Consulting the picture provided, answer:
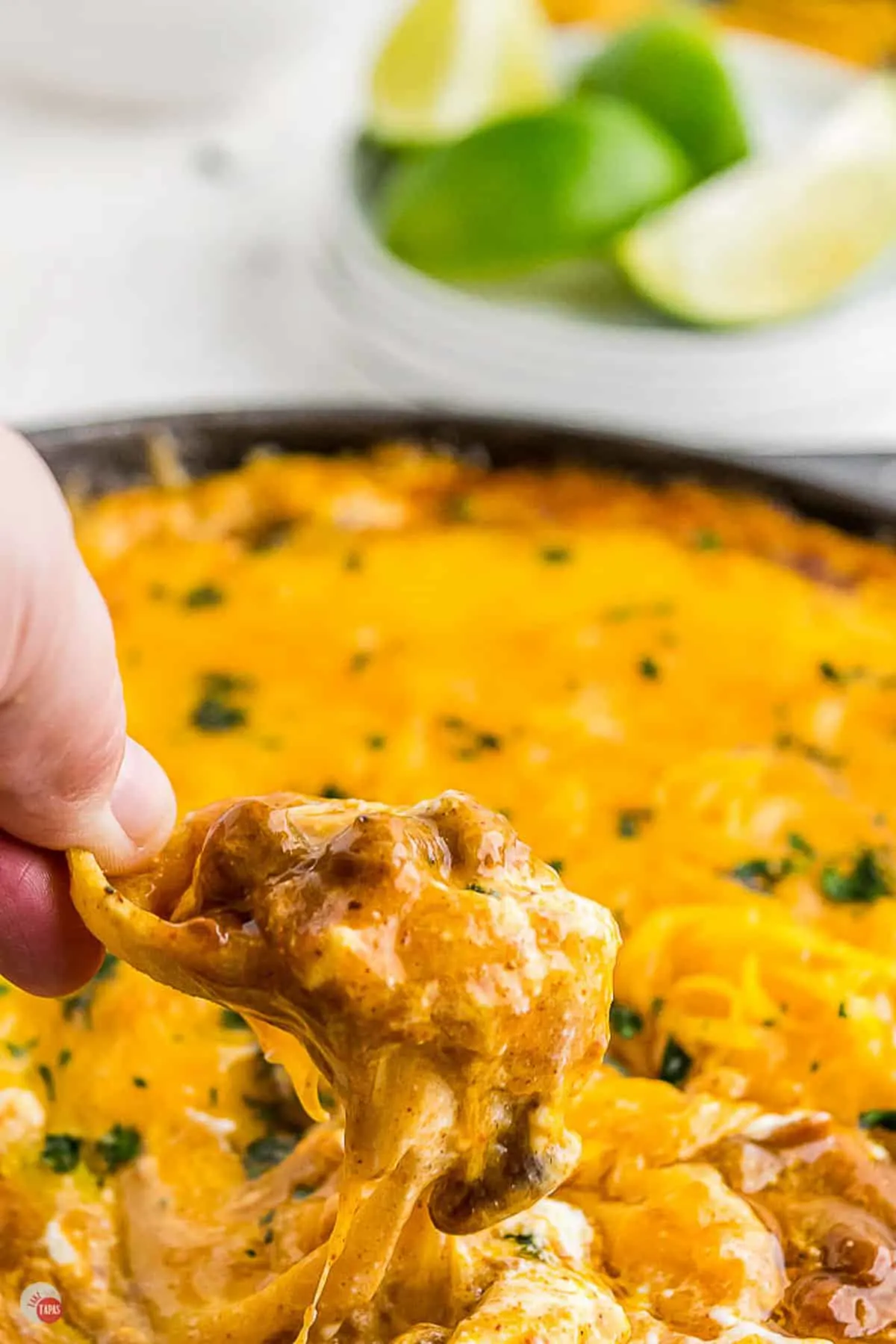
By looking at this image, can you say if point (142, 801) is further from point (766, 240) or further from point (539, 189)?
point (766, 240)

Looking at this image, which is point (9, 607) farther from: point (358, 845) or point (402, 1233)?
point (402, 1233)

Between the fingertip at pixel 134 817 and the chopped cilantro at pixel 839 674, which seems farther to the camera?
the chopped cilantro at pixel 839 674

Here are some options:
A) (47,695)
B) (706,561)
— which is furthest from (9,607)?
(706,561)

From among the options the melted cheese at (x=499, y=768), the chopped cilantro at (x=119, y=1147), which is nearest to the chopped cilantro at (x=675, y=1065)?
the melted cheese at (x=499, y=768)

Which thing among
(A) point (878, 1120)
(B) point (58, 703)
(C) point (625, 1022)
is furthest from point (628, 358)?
(B) point (58, 703)

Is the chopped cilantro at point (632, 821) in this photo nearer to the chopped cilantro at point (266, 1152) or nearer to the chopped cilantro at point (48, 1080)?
the chopped cilantro at point (266, 1152)

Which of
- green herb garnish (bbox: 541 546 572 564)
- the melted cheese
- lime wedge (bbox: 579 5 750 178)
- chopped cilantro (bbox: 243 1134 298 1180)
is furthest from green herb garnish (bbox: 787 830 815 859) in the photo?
lime wedge (bbox: 579 5 750 178)
